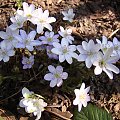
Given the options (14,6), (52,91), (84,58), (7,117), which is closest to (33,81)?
(52,91)

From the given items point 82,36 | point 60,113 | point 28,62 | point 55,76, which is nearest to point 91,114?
point 60,113

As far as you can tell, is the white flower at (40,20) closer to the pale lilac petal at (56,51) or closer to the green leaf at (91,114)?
the pale lilac petal at (56,51)

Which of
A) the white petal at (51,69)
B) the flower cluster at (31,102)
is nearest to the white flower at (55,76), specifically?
the white petal at (51,69)

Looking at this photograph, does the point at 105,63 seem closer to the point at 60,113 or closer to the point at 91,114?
the point at 91,114

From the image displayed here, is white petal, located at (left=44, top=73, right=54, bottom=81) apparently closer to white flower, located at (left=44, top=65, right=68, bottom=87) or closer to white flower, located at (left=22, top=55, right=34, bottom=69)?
white flower, located at (left=44, top=65, right=68, bottom=87)

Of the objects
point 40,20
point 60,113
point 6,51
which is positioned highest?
point 40,20

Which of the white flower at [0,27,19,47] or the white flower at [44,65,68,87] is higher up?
the white flower at [0,27,19,47]

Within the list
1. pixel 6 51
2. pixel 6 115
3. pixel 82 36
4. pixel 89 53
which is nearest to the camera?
pixel 89 53

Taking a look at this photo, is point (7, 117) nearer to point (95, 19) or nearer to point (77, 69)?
point (77, 69)

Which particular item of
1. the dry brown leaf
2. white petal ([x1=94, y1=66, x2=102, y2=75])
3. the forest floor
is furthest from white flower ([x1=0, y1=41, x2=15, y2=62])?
white petal ([x1=94, y1=66, x2=102, y2=75])
